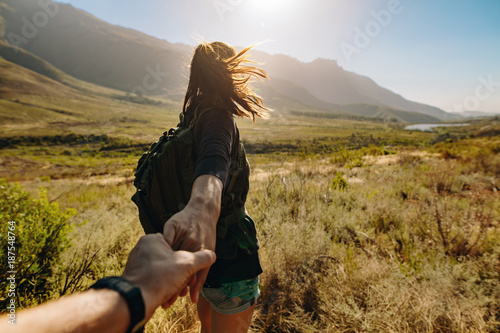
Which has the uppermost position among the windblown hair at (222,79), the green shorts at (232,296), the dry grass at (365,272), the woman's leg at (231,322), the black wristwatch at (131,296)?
the windblown hair at (222,79)

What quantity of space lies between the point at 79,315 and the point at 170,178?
93 centimetres

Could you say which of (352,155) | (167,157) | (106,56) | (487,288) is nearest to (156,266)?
(167,157)

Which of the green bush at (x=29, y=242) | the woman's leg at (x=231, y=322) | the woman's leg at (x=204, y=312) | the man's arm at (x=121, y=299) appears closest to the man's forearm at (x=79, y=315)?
the man's arm at (x=121, y=299)

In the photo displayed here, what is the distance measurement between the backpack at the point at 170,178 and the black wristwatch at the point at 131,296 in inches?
31.1

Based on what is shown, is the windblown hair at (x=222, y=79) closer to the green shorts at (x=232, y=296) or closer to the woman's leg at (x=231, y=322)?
the green shorts at (x=232, y=296)

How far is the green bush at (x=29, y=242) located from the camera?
2004 millimetres

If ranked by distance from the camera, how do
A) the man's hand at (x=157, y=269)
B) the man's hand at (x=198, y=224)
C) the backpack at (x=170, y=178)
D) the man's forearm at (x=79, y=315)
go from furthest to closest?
the backpack at (x=170, y=178)
the man's hand at (x=198, y=224)
the man's hand at (x=157, y=269)
the man's forearm at (x=79, y=315)

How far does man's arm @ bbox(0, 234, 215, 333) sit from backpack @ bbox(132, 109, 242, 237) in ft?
2.25

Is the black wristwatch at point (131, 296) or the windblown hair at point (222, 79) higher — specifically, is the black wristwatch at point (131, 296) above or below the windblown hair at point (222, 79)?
below

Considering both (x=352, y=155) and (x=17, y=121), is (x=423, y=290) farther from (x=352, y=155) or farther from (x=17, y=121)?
(x=17, y=121)

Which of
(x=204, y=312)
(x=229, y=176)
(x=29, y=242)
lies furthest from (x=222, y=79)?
(x=29, y=242)

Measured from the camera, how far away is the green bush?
6.57 feet

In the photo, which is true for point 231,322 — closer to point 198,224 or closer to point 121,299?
point 198,224

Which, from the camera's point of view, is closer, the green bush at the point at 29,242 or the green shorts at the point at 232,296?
the green shorts at the point at 232,296
